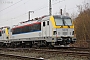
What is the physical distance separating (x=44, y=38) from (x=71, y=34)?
273 centimetres

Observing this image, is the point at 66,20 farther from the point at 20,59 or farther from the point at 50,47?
the point at 20,59

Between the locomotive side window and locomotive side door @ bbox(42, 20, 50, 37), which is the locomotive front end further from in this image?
the locomotive side window

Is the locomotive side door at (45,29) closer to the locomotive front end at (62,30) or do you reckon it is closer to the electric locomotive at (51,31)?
the electric locomotive at (51,31)

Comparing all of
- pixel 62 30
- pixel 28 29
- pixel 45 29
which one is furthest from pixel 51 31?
pixel 28 29

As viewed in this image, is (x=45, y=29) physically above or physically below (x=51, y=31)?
above

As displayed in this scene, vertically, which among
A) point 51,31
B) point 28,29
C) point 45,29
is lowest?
point 51,31

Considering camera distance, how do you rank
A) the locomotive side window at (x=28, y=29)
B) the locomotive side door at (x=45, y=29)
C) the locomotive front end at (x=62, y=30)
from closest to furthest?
the locomotive front end at (x=62, y=30)
the locomotive side door at (x=45, y=29)
the locomotive side window at (x=28, y=29)

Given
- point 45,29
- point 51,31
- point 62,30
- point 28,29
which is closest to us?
point 51,31

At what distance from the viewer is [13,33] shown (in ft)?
101

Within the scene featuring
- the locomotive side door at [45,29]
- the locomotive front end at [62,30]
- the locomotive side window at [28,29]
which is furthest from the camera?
the locomotive side window at [28,29]

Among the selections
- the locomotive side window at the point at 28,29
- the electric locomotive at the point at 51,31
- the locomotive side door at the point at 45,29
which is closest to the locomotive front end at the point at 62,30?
the electric locomotive at the point at 51,31

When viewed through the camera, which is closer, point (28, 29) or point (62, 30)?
point (62, 30)

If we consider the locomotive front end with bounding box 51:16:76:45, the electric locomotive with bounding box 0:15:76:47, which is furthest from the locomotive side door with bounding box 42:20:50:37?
the locomotive front end with bounding box 51:16:76:45

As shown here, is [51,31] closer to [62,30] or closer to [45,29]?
[62,30]
